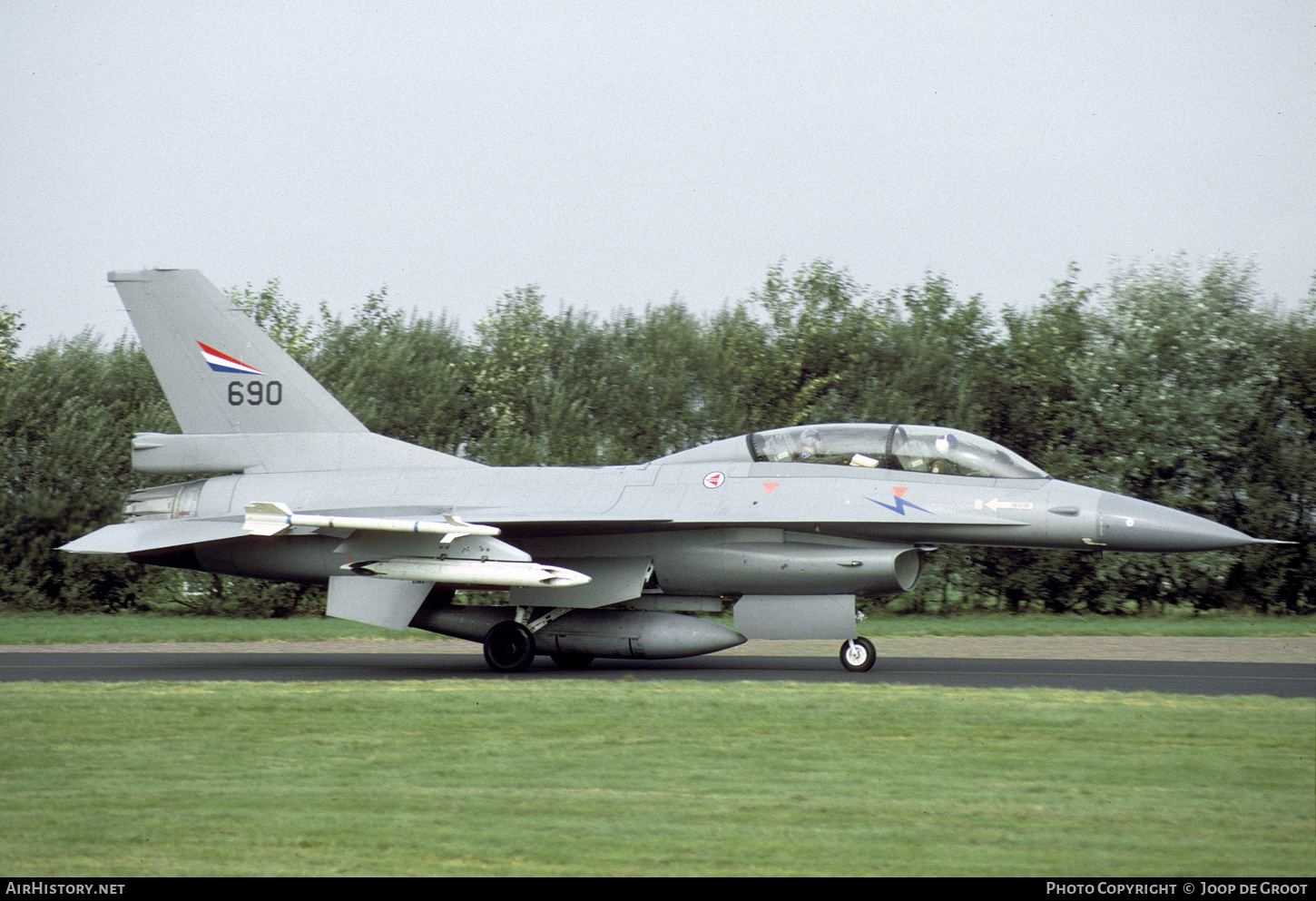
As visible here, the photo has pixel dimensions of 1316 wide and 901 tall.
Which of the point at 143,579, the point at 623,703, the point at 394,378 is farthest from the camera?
the point at 394,378

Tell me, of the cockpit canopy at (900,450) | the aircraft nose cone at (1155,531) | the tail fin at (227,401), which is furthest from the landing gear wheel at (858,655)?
the tail fin at (227,401)

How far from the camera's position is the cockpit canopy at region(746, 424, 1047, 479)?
519 inches

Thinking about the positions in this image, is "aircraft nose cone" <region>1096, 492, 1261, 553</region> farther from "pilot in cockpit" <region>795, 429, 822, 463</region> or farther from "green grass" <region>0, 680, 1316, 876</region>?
"pilot in cockpit" <region>795, 429, 822, 463</region>

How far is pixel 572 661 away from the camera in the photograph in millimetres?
14586

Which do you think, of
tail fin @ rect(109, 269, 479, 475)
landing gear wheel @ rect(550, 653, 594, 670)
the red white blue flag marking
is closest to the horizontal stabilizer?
tail fin @ rect(109, 269, 479, 475)

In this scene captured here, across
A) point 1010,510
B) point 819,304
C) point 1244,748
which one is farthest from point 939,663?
point 819,304

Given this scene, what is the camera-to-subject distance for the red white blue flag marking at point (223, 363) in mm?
15469

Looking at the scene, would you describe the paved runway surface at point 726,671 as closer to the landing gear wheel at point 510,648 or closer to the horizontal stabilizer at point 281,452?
the landing gear wheel at point 510,648

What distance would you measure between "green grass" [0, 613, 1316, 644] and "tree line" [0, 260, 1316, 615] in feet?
3.25

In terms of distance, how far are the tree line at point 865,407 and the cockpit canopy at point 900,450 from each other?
852 cm

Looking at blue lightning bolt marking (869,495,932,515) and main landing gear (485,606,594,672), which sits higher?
blue lightning bolt marking (869,495,932,515)

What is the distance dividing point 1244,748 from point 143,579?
68.2ft
